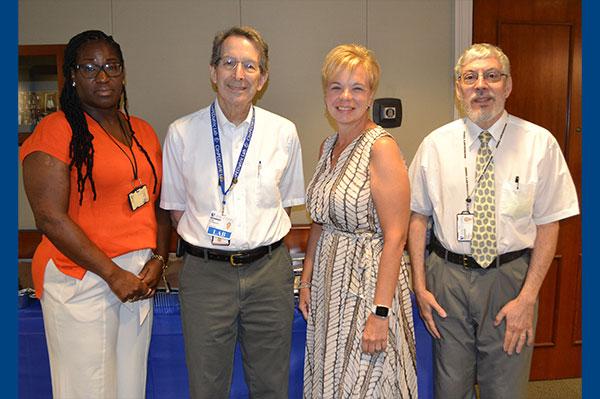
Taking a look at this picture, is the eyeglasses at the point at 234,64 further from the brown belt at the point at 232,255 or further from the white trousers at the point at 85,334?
the white trousers at the point at 85,334

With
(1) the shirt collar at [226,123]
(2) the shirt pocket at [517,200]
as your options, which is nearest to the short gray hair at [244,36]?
(1) the shirt collar at [226,123]

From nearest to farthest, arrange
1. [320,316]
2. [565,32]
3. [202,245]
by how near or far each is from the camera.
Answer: [202,245], [320,316], [565,32]

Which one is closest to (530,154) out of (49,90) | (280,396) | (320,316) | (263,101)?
(320,316)

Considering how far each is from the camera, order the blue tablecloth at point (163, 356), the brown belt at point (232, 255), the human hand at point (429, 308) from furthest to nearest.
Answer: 1. the blue tablecloth at point (163, 356)
2. the human hand at point (429, 308)
3. the brown belt at point (232, 255)

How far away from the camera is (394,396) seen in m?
1.77

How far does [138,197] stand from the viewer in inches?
69.7

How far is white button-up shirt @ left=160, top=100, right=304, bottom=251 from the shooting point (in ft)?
5.77

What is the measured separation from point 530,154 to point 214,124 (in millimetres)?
1156

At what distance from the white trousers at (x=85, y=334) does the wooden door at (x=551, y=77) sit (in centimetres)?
281

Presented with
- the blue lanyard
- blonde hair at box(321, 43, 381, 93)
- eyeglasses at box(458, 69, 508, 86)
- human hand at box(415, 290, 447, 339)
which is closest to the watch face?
human hand at box(415, 290, 447, 339)

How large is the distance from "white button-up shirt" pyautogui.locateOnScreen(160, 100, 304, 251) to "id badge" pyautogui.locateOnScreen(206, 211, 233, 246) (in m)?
0.02

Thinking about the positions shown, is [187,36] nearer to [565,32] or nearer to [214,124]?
[214,124]

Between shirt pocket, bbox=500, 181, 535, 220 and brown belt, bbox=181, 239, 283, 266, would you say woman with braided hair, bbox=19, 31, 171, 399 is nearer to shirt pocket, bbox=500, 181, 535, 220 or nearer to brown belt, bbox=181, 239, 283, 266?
brown belt, bbox=181, 239, 283, 266

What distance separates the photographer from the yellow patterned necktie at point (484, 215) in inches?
70.7
